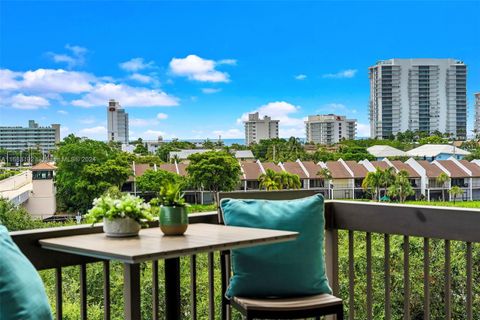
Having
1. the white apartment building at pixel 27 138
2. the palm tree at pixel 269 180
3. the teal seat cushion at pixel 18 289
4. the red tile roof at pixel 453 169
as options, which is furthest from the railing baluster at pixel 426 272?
the red tile roof at pixel 453 169

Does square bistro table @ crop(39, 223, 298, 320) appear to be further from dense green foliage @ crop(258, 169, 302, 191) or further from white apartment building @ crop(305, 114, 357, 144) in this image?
white apartment building @ crop(305, 114, 357, 144)

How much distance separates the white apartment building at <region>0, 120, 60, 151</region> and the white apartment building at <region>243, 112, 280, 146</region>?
7.98m

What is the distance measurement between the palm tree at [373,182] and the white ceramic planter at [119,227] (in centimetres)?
1921

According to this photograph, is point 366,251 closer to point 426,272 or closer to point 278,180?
point 426,272

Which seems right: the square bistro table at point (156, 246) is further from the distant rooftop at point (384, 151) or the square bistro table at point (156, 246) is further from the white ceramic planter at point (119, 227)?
the distant rooftop at point (384, 151)

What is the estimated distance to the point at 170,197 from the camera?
6.11ft

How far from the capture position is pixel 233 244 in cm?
161

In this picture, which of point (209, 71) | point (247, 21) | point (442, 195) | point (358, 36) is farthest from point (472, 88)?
point (209, 71)

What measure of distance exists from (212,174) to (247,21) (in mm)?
14727

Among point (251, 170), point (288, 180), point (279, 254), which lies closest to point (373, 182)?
point (288, 180)

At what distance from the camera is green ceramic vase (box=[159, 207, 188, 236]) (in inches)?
70.2

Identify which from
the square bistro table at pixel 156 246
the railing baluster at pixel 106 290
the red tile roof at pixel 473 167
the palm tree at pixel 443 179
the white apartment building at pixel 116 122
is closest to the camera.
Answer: the square bistro table at pixel 156 246

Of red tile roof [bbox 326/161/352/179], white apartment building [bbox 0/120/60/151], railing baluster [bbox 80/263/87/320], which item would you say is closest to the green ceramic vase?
railing baluster [bbox 80/263/87/320]

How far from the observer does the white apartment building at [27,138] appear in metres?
19.1
